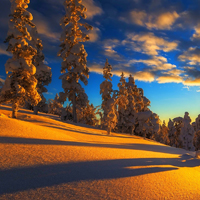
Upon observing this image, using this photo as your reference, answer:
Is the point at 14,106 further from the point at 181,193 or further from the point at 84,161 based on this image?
the point at 181,193

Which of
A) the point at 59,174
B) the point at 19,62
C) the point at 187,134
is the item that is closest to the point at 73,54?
the point at 19,62

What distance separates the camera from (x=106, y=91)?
31.0m

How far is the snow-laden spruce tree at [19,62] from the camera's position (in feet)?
42.4

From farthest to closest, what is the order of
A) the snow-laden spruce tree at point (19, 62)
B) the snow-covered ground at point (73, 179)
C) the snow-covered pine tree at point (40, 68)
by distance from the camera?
1. the snow-covered pine tree at point (40, 68)
2. the snow-laden spruce tree at point (19, 62)
3. the snow-covered ground at point (73, 179)

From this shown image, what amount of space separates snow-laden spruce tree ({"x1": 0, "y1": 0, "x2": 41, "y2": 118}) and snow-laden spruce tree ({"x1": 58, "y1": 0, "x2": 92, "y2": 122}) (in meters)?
8.68

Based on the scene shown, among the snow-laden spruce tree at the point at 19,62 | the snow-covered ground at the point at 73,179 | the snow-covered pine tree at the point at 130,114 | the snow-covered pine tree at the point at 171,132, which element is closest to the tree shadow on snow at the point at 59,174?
the snow-covered ground at the point at 73,179

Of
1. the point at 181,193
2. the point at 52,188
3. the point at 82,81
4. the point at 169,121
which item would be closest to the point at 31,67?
the point at 82,81

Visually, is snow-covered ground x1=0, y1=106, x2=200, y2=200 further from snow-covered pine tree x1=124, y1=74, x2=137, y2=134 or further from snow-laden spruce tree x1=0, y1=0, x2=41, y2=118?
snow-covered pine tree x1=124, y1=74, x2=137, y2=134

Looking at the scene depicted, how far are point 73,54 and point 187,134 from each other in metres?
40.7

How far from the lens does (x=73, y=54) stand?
22531 mm

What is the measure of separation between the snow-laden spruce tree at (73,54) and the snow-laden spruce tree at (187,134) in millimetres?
36658

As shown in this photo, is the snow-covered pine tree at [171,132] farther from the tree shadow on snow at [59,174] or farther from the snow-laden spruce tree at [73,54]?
the tree shadow on snow at [59,174]

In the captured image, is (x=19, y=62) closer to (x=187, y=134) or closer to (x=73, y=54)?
(x=73, y=54)

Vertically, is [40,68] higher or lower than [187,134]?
higher
